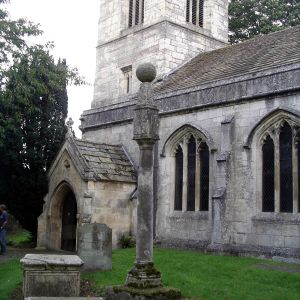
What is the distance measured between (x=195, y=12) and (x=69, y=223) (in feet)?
41.4

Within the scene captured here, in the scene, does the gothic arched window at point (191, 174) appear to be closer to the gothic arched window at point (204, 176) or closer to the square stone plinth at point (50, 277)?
the gothic arched window at point (204, 176)

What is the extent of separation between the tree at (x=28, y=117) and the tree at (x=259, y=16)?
578 inches

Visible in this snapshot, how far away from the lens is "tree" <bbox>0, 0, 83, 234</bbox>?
14422 mm

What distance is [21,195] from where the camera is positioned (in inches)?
746

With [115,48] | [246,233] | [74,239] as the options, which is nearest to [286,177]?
[246,233]

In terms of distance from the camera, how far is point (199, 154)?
53.8 feet

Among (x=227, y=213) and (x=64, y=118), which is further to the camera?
(x=64, y=118)

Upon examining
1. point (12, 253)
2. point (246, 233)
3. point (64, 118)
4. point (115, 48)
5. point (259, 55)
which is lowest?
point (12, 253)

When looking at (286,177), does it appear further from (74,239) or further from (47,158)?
(47,158)

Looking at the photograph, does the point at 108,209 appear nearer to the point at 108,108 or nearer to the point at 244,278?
the point at 108,108

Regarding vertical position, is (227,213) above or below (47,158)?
below

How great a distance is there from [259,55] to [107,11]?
34.5ft

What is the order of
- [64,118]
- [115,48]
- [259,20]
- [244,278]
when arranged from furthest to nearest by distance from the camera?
[259,20] < [115,48] < [64,118] < [244,278]

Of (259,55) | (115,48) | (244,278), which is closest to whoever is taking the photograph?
(244,278)
